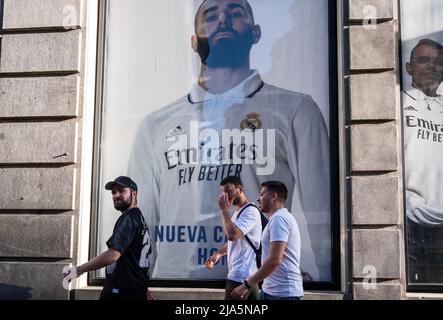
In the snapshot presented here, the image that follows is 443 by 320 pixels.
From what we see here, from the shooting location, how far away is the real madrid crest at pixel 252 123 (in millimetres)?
8016

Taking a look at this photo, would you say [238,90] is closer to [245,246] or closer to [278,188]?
[278,188]

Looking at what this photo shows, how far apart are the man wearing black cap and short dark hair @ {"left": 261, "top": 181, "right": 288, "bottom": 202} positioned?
6.07ft

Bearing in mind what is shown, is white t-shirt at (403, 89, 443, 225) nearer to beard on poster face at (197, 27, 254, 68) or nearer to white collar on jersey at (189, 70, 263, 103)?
white collar on jersey at (189, 70, 263, 103)

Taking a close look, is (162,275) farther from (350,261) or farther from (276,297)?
(350,261)

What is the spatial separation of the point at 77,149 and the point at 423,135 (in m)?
4.92

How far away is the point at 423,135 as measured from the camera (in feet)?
25.3

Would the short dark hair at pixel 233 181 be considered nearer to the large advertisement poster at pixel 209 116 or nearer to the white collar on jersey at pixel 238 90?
the large advertisement poster at pixel 209 116

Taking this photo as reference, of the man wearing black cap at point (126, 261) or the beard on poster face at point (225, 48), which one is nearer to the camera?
the man wearing black cap at point (126, 261)

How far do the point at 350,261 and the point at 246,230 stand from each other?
145 cm

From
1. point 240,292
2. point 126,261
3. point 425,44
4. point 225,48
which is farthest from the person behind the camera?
A: point 225,48

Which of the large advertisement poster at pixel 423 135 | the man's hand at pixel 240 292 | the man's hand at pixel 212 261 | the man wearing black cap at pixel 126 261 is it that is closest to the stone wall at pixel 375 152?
the large advertisement poster at pixel 423 135

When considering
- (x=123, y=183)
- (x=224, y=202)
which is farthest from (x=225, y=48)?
(x=123, y=183)

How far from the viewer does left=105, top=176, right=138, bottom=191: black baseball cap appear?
7980 mm
